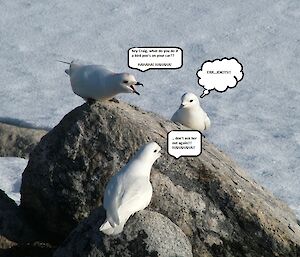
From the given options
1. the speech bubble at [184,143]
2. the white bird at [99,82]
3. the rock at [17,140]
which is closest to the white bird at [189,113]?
the speech bubble at [184,143]

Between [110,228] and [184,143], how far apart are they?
1.24 m

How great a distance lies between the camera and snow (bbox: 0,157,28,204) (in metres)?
7.64

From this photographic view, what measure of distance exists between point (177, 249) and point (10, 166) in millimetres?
3598

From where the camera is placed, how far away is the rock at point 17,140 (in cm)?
852

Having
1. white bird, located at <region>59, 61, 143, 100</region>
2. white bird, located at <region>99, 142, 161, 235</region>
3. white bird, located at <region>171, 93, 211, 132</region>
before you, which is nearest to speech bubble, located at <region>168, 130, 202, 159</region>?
white bird, located at <region>171, 93, 211, 132</region>

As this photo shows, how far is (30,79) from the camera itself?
10.8m

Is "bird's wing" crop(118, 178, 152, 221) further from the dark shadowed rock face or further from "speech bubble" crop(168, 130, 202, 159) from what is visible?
"speech bubble" crop(168, 130, 202, 159)

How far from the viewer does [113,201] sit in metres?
4.80

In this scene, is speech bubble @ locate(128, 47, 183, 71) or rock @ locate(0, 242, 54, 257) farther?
speech bubble @ locate(128, 47, 183, 71)

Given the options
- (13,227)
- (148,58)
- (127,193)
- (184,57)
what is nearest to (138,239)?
(127,193)

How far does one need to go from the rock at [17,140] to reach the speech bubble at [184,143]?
2685mm

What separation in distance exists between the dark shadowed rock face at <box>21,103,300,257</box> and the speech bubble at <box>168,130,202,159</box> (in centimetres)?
5

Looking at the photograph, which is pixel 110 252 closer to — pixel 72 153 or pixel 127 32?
pixel 72 153

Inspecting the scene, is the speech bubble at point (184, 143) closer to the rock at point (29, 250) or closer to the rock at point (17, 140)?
the rock at point (29, 250)
